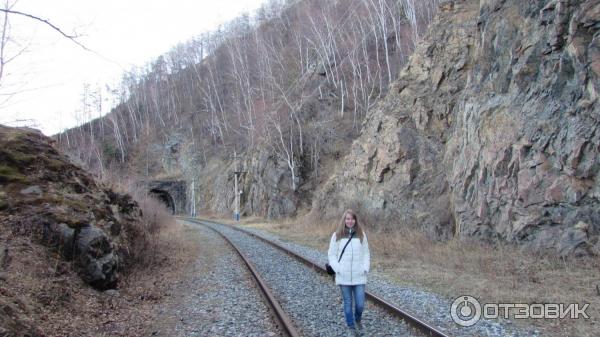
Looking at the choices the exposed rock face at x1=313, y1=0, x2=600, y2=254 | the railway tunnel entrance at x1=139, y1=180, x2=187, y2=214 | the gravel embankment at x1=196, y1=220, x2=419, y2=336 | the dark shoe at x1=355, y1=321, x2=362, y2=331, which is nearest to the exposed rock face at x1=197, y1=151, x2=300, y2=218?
the railway tunnel entrance at x1=139, y1=180, x2=187, y2=214

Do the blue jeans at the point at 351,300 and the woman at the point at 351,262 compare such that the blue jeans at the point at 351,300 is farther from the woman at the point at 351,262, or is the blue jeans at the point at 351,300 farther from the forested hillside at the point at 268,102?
the forested hillside at the point at 268,102

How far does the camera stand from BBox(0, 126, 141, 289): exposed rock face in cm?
777

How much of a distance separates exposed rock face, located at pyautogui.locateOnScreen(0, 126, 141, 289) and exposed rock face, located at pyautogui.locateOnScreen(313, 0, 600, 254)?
32.5 ft

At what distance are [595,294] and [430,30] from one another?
17.6 m

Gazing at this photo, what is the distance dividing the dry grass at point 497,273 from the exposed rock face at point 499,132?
25.6 inches

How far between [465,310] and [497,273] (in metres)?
3.03

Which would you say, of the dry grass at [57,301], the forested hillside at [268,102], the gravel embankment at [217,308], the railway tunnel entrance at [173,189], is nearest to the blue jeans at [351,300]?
the gravel embankment at [217,308]

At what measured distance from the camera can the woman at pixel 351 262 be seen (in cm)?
595

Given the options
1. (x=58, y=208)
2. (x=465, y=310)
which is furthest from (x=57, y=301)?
(x=465, y=310)

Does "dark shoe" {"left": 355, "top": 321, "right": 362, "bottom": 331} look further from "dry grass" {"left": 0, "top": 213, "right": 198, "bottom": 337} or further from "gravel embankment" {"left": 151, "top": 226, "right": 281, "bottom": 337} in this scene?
"dry grass" {"left": 0, "top": 213, "right": 198, "bottom": 337}

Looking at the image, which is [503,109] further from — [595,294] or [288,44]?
[288,44]

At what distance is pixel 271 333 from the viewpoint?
6125 mm

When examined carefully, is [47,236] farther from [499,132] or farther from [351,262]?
[499,132]

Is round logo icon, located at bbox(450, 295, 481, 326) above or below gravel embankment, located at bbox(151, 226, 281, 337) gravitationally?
above
